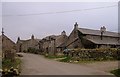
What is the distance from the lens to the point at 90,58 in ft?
123

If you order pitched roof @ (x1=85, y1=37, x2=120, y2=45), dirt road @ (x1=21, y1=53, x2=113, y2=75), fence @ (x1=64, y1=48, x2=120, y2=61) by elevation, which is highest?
pitched roof @ (x1=85, y1=37, x2=120, y2=45)

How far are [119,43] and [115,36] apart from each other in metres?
3.02

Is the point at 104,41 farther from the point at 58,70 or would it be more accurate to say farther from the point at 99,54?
the point at 58,70

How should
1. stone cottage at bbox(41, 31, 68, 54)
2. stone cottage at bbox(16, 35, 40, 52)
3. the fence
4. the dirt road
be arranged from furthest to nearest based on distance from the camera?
stone cottage at bbox(16, 35, 40, 52) < stone cottage at bbox(41, 31, 68, 54) < the fence < the dirt road

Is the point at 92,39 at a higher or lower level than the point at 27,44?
lower

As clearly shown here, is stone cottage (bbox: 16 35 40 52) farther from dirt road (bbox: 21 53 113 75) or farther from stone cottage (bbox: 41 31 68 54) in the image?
dirt road (bbox: 21 53 113 75)

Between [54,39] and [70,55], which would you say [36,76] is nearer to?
[70,55]

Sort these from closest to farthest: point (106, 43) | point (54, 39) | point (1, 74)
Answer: point (1, 74)
point (106, 43)
point (54, 39)

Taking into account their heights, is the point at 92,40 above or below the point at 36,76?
above

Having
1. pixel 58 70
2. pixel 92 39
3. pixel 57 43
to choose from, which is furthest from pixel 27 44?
pixel 58 70

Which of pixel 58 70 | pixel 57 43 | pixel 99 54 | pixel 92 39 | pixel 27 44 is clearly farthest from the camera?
pixel 27 44

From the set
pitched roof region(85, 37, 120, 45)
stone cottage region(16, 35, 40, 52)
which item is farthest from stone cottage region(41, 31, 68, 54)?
stone cottage region(16, 35, 40, 52)

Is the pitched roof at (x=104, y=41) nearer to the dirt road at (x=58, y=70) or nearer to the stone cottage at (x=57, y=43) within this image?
the stone cottage at (x=57, y=43)

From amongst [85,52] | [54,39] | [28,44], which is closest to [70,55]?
[85,52]
